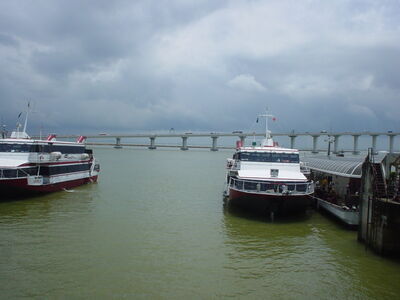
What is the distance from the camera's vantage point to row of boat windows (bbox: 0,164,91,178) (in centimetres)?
2731

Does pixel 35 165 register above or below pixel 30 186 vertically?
above

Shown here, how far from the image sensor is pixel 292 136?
12850 centimetres

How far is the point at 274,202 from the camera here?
22.7m

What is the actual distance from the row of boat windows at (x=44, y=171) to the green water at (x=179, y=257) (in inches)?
96.7

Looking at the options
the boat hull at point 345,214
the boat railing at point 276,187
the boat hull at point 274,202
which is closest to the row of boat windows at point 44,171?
the boat hull at point 274,202

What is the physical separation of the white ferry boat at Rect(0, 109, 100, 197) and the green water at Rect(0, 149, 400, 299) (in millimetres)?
2312

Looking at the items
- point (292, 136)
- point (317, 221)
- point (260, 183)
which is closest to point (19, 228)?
point (260, 183)

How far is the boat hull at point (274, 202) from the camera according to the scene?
74.1ft

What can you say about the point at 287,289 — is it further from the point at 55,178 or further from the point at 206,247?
the point at 55,178

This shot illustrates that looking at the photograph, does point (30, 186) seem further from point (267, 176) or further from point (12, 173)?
point (267, 176)

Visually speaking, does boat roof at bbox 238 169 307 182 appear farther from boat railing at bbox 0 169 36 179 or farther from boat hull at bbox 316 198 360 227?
boat railing at bbox 0 169 36 179

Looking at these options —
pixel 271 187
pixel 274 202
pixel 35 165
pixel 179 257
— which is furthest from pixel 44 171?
pixel 274 202

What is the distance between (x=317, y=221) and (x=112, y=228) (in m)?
14.0

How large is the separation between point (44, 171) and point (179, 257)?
20.9m
